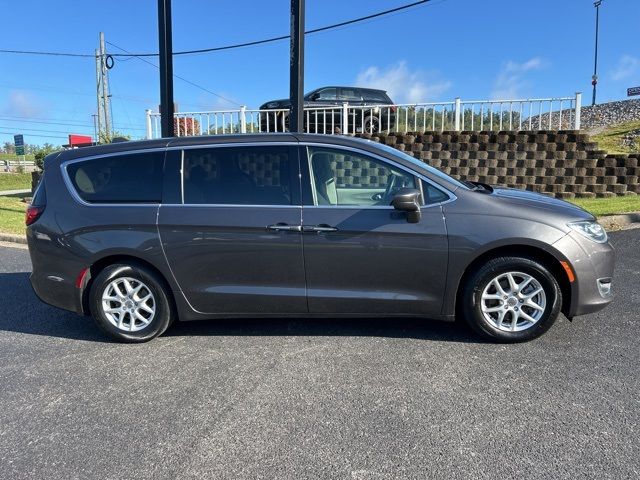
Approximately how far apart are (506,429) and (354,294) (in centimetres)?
156

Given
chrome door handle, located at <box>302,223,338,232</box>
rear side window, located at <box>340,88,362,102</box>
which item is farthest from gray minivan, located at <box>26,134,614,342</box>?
rear side window, located at <box>340,88,362,102</box>

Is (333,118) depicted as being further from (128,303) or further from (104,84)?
(104,84)

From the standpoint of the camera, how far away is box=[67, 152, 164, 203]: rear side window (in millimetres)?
4215

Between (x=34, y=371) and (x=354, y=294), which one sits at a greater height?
(x=354, y=294)

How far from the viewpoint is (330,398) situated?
125 inches

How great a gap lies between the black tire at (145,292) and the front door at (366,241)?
127cm

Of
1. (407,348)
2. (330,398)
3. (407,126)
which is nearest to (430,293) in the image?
(407,348)

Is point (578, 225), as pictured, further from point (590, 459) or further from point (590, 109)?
point (590, 109)

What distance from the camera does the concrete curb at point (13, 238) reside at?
31.1ft

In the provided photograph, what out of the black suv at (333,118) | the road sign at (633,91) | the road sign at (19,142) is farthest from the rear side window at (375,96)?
the road sign at (19,142)

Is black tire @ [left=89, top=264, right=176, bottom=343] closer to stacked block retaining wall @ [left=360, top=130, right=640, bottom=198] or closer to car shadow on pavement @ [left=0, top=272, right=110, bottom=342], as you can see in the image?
car shadow on pavement @ [left=0, top=272, right=110, bottom=342]

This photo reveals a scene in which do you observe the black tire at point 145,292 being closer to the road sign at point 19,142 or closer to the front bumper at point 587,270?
the front bumper at point 587,270

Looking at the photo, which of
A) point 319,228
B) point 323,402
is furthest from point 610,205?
point 323,402

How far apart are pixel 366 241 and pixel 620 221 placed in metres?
6.45
